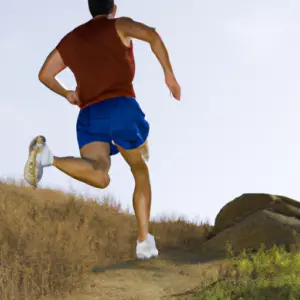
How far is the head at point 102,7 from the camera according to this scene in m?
5.91

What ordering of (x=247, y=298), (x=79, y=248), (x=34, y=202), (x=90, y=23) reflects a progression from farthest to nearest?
(x=34, y=202)
(x=79, y=248)
(x=90, y=23)
(x=247, y=298)

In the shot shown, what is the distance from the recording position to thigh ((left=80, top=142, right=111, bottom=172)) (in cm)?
578

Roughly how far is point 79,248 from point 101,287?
0.67 metres

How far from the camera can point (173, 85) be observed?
18.2 feet

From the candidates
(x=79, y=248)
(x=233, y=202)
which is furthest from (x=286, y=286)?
(x=233, y=202)

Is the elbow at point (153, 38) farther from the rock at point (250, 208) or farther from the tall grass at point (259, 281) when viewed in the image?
the rock at point (250, 208)

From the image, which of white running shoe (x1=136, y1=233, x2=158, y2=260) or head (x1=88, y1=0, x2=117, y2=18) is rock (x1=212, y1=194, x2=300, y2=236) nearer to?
white running shoe (x1=136, y1=233, x2=158, y2=260)

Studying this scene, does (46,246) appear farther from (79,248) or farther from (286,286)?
(286,286)

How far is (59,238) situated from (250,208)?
2.96 meters

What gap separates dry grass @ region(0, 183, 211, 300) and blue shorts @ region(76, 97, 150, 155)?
1.14m

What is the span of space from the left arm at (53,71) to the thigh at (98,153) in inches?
22.1

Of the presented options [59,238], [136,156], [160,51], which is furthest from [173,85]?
[59,238]

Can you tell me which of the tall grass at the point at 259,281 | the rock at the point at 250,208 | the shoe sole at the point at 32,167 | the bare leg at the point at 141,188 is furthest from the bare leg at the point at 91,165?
the rock at the point at 250,208

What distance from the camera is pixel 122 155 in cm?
620
